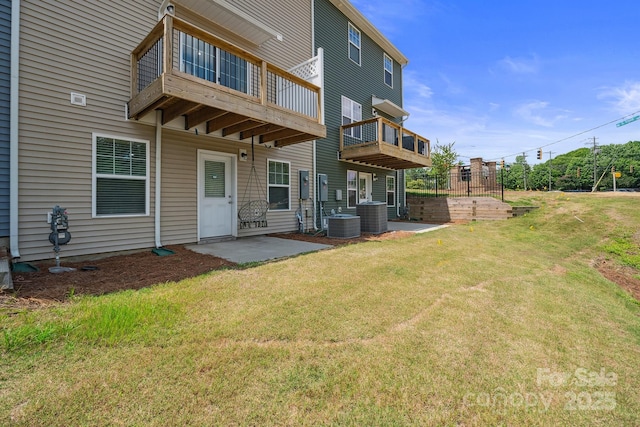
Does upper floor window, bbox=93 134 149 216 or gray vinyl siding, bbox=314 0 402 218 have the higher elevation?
gray vinyl siding, bbox=314 0 402 218

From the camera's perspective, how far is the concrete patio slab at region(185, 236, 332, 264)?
5.12m

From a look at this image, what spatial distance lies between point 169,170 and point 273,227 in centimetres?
310

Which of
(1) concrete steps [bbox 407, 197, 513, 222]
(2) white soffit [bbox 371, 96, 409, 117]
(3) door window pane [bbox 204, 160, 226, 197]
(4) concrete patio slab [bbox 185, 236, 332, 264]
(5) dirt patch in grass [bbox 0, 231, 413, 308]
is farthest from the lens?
(2) white soffit [bbox 371, 96, 409, 117]

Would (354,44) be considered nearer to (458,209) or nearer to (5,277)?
(458,209)

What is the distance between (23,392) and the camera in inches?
61.5

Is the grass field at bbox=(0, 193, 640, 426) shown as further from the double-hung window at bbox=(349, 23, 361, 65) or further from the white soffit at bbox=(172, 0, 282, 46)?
the double-hung window at bbox=(349, 23, 361, 65)

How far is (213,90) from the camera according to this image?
4680 mm

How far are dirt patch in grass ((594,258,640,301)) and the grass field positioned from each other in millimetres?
1659

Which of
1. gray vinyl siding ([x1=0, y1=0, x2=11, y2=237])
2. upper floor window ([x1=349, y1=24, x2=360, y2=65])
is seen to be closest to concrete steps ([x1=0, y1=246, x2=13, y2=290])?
gray vinyl siding ([x1=0, y1=0, x2=11, y2=237])

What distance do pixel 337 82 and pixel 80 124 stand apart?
26.1ft

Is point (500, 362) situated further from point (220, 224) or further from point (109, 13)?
point (109, 13)

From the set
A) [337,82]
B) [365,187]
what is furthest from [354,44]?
[365,187]

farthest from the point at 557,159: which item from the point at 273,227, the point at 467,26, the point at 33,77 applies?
the point at 33,77

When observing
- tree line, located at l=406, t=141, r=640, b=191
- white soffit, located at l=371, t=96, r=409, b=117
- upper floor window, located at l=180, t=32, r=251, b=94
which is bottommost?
upper floor window, located at l=180, t=32, r=251, b=94
